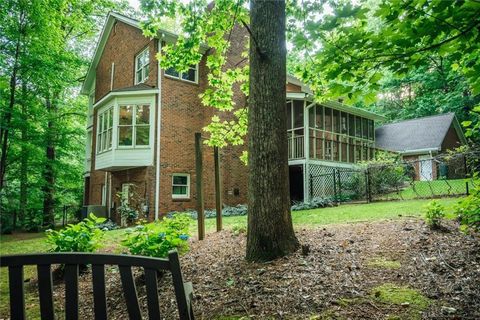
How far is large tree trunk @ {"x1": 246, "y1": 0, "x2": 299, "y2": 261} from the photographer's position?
4348 millimetres

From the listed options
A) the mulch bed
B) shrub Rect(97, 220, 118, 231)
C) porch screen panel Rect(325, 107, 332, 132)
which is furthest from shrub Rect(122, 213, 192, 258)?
porch screen panel Rect(325, 107, 332, 132)

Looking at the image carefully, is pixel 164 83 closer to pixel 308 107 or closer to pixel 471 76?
pixel 308 107

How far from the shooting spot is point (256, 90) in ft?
15.2

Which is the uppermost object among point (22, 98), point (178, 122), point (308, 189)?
point (22, 98)

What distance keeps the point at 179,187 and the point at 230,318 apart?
1292cm

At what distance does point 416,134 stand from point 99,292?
92.9ft

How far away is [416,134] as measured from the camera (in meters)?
25.8

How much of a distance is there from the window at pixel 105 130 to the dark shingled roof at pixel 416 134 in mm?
20319

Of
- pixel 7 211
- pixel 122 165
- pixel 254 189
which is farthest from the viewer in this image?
pixel 7 211

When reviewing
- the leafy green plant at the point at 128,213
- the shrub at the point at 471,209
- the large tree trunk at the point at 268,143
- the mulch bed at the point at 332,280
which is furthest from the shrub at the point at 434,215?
the leafy green plant at the point at 128,213

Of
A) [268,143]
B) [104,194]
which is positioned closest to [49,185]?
[104,194]

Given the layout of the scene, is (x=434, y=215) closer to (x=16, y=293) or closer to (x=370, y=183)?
(x=16, y=293)

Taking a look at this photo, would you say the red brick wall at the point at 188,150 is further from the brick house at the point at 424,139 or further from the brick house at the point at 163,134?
the brick house at the point at 424,139

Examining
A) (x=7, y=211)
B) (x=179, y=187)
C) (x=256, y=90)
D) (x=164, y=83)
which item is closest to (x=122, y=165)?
(x=179, y=187)
